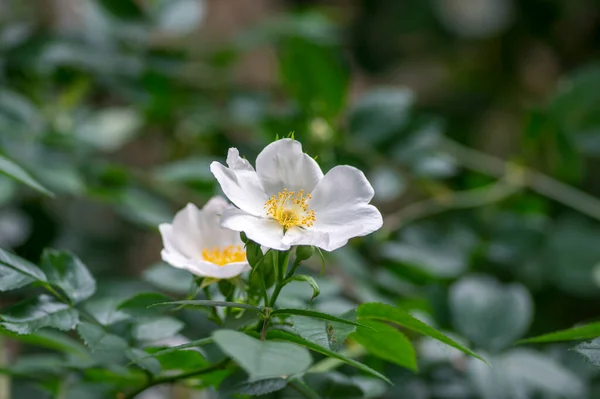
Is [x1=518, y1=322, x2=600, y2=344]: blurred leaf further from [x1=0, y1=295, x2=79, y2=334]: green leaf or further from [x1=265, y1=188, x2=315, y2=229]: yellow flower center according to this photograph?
[x1=0, y1=295, x2=79, y2=334]: green leaf

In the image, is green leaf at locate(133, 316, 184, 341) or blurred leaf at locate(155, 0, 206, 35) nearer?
green leaf at locate(133, 316, 184, 341)

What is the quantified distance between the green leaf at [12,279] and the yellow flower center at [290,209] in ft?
0.67

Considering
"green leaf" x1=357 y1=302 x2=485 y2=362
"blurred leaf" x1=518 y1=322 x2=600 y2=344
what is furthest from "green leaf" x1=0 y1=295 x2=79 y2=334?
"blurred leaf" x1=518 y1=322 x2=600 y2=344

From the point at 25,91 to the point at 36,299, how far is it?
868 mm

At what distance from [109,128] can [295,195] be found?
31.8 inches

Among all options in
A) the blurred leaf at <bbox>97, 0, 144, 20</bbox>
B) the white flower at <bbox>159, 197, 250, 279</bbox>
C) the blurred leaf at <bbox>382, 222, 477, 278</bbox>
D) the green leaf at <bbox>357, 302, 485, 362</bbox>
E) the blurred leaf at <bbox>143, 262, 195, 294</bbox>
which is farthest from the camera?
the blurred leaf at <bbox>97, 0, 144, 20</bbox>

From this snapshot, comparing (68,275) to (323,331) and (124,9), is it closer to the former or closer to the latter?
(323,331)

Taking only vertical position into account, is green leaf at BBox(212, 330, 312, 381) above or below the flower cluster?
below

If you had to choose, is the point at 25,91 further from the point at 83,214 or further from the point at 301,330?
the point at 301,330

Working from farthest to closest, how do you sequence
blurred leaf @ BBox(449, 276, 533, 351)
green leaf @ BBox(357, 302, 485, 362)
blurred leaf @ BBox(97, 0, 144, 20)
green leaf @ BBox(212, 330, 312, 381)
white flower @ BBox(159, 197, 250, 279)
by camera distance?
blurred leaf @ BBox(97, 0, 144, 20), blurred leaf @ BBox(449, 276, 533, 351), white flower @ BBox(159, 197, 250, 279), green leaf @ BBox(357, 302, 485, 362), green leaf @ BBox(212, 330, 312, 381)

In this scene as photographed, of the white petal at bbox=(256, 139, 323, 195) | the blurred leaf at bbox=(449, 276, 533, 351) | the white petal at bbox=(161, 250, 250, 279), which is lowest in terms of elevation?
the white petal at bbox=(161, 250, 250, 279)

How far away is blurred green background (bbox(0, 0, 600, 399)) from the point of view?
95cm

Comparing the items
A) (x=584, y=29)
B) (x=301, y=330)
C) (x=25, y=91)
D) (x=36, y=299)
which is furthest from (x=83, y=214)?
(x=584, y=29)

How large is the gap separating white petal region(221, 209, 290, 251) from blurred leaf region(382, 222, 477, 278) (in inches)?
22.9
